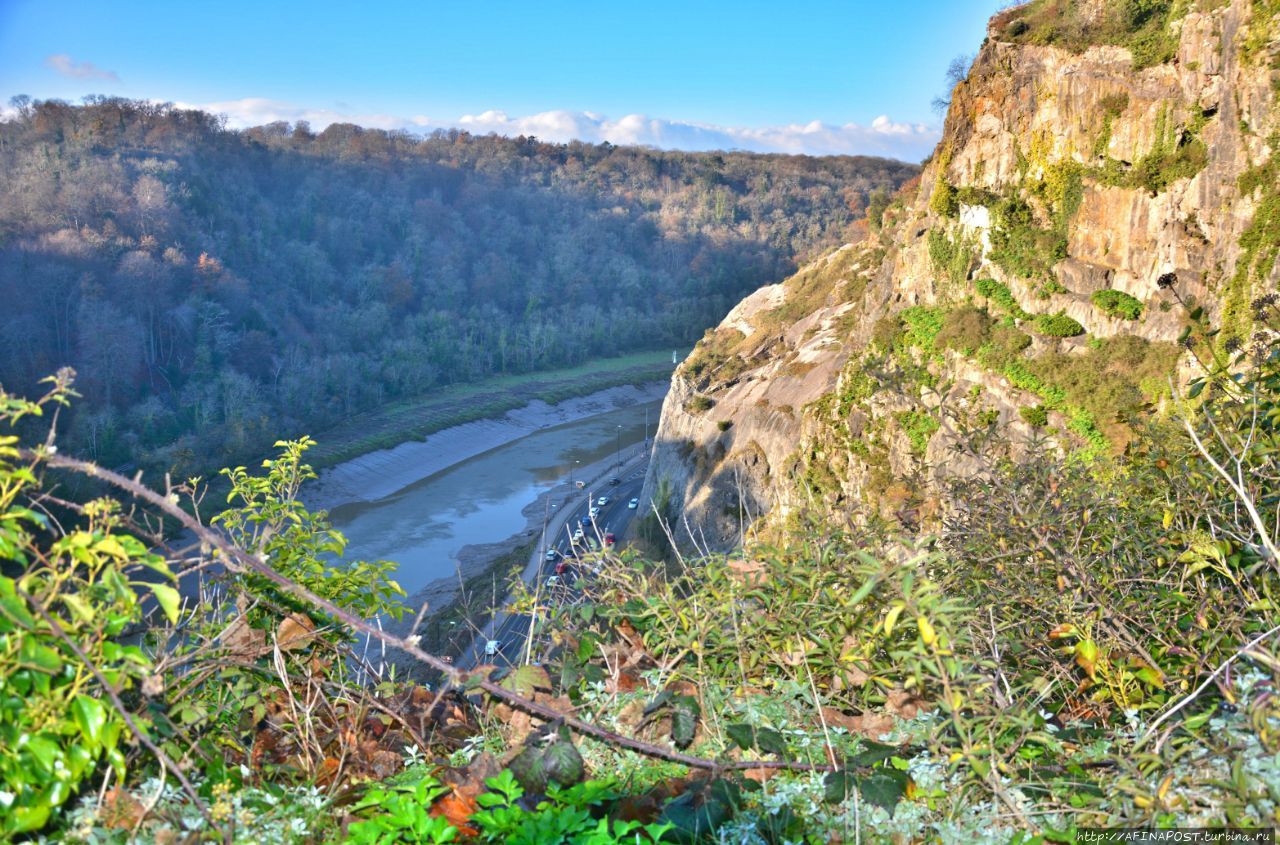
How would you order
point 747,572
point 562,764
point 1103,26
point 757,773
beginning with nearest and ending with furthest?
point 562,764
point 757,773
point 747,572
point 1103,26

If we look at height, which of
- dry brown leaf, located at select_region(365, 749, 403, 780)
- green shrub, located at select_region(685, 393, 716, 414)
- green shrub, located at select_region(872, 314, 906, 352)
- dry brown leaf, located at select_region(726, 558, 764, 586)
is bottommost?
green shrub, located at select_region(685, 393, 716, 414)

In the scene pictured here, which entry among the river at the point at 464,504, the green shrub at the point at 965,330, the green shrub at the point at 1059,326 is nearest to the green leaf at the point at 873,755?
the green shrub at the point at 1059,326

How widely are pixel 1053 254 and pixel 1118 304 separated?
2.31 m

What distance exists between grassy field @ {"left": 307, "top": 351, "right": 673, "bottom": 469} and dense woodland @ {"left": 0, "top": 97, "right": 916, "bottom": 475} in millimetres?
2639

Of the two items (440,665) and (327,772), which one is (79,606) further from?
(327,772)

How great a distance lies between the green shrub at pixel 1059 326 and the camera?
20.8 meters

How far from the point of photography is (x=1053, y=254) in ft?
71.7

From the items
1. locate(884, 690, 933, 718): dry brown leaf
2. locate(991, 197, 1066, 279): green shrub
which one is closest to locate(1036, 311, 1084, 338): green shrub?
locate(991, 197, 1066, 279): green shrub

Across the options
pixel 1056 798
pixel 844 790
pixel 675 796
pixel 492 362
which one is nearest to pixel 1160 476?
pixel 1056 798

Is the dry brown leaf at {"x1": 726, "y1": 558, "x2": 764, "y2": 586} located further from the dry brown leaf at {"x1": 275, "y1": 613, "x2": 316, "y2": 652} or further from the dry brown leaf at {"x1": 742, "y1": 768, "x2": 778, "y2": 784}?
the dry brown leaf at {"x1": 275, "y1": 613, "x2": 316, "y2": 652}

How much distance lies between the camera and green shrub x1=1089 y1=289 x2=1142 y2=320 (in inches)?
787

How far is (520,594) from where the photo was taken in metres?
4.10

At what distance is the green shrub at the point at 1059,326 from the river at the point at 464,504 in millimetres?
20294

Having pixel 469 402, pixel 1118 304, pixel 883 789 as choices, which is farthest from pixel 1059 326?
pixel 469 402
